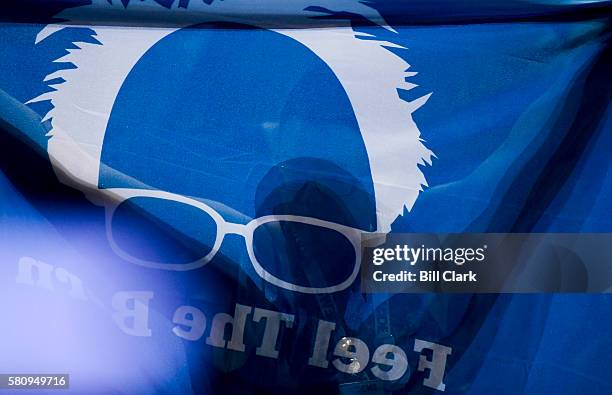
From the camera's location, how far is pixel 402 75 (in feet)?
7.59

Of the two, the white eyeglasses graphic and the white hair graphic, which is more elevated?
the white hair graphic

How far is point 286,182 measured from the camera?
2285 millimetres

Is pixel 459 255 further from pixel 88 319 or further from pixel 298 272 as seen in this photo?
pixel 88 319

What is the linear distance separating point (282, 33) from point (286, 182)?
43 cm

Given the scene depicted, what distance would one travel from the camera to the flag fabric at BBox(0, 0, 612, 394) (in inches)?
88.2

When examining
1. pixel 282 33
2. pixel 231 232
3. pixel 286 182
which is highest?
pixel 282 33

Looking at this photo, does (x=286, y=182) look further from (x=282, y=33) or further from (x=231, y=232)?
(x=282, y=33)

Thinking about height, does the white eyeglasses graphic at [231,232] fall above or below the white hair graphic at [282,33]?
below

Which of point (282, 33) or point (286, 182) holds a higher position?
point (282, 33)

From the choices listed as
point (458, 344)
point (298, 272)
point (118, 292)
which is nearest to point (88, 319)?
point (118, 292)

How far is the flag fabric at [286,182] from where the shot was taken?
7.35 ft

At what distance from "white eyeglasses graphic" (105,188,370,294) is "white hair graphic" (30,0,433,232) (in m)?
0.08

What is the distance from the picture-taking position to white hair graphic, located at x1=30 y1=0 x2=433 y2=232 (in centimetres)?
227

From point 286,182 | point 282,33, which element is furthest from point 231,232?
point 282,33
